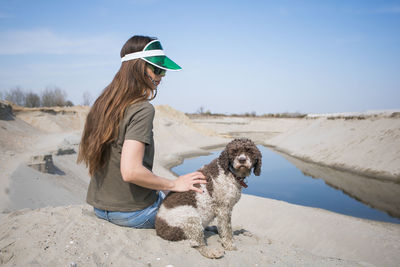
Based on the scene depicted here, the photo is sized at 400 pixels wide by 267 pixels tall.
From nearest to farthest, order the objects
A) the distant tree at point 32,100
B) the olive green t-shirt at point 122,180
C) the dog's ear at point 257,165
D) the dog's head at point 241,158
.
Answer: the olive green t-shirt at point 122,180, the dog's head at point 241,158, the dog's ear at point 257,165, the distant tree at point 32,100

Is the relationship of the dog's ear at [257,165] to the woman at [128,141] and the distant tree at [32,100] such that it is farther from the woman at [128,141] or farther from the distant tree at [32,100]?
the distant tree at [32,100]

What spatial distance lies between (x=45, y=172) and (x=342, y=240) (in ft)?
33.3

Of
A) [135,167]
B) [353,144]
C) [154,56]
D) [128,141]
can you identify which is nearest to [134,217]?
[135,167]

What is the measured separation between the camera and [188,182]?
9.70 feet

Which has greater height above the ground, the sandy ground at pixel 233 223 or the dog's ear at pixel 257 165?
the dog's ear at pixel 257 165

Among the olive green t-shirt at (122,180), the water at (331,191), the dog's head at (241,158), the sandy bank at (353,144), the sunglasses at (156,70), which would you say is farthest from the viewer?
the sandy bank at (353,144)

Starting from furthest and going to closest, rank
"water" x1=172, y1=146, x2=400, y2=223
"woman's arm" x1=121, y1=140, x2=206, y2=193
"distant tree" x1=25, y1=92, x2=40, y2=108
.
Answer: "distant tree" x1=25, y1=92, x2=40, y2=108 < "water" x1=172, y1=146, x2=400, y2=223 < "woman's arm" x1=121, y1=140, x2=206, y2=193

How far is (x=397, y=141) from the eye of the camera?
15.3m

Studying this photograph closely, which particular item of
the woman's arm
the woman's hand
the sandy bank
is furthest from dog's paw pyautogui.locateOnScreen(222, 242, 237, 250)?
the sandy bank

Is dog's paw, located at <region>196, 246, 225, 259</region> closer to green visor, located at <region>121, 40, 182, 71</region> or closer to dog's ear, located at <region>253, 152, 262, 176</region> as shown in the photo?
dog's ear, located at <region>253, 152, 262, 176</region>

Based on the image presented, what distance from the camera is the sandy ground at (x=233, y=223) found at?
2.57 meters

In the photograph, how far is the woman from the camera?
232 cm

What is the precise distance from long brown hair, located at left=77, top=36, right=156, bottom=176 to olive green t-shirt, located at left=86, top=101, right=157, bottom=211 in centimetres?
7

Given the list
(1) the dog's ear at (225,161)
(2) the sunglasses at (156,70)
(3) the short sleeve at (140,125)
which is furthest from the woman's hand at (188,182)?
(2) the sunglasses at (156,70)
